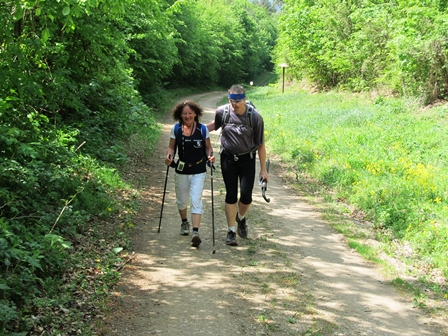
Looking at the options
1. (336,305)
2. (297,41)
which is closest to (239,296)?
(336,305)

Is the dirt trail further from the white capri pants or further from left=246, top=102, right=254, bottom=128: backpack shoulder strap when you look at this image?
left=246, top=102, right=254, bottom=128: backpack shoulder strap

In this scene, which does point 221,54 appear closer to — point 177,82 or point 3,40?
point 177,82

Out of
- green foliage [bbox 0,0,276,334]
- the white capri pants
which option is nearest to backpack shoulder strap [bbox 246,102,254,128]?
the white capri pants

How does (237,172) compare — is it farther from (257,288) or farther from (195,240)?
(257,288)

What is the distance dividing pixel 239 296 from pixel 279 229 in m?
2.80

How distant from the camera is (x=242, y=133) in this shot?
639 cm

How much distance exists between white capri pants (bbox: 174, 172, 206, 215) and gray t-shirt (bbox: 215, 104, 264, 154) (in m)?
0.67

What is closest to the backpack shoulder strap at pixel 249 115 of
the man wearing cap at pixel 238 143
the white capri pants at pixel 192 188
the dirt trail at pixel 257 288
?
the man wearing cap at pixel 238 143

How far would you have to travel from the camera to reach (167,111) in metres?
26.9

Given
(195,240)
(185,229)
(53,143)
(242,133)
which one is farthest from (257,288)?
(53,143)

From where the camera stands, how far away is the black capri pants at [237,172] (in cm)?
655

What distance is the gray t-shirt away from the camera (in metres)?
6.39

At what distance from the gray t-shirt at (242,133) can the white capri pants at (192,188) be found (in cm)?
67

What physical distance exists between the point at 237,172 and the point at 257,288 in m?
1.83
